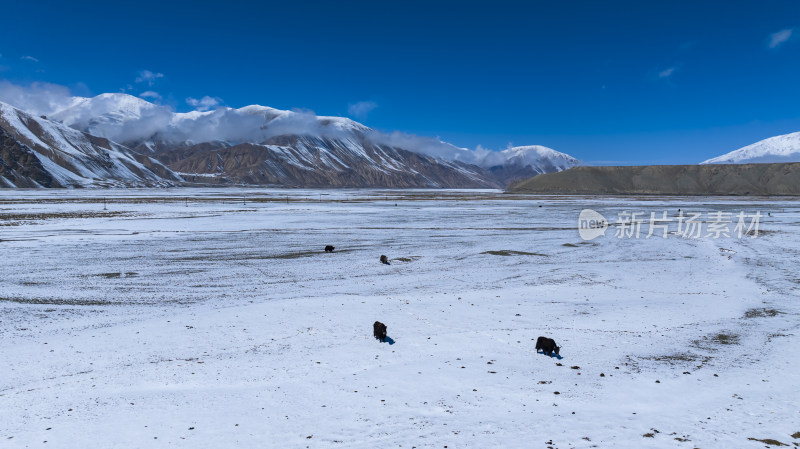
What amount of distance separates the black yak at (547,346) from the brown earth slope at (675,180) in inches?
6096

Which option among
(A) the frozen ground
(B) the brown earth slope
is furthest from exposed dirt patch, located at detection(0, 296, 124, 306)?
(B) the brown earth slope

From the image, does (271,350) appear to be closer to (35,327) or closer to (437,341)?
(437,341)

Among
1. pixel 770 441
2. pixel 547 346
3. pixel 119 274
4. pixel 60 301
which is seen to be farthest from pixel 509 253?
pixel 60 301

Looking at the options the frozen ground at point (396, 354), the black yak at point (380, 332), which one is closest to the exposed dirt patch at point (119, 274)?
the frozen ground at point (396, 354)

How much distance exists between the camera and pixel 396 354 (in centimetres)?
966

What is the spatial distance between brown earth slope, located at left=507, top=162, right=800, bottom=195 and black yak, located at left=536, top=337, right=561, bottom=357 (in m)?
155

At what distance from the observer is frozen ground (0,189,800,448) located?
6.68m

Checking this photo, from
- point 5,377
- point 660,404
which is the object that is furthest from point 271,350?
point 660,404

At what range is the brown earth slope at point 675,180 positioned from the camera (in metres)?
148

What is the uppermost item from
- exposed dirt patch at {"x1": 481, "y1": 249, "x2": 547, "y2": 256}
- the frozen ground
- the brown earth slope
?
the brown earth slope

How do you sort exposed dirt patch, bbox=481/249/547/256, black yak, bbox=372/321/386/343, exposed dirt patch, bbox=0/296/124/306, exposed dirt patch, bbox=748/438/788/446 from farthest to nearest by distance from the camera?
exposed dirt patch, bbox=481/249/547/256 < exposed dirt patch, bbox=0/296/124/306 < black yak, bbox=372/321/386/343 < exposed dirt patch, bbox=748/438/788/446

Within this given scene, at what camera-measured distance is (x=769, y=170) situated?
154 meters

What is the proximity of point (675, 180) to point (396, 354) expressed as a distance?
178880mm

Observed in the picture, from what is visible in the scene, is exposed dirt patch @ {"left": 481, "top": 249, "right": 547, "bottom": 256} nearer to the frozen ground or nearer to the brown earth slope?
the frozen ground
